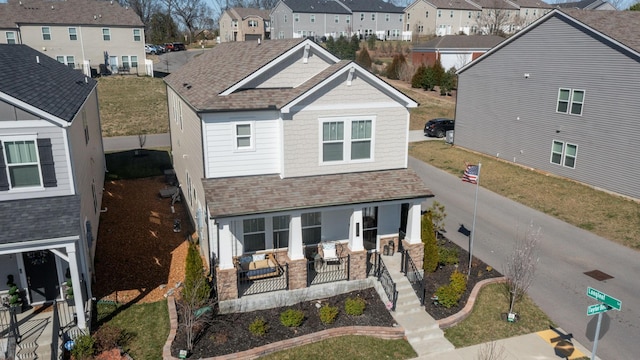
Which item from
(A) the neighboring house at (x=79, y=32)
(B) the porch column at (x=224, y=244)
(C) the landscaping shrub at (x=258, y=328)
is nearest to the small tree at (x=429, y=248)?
(C) the landscaping shrub at (x=258, y=328)

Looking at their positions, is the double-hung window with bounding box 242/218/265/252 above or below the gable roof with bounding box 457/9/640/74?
below

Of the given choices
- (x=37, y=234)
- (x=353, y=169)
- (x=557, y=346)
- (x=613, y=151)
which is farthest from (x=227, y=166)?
(x=613, y=151)

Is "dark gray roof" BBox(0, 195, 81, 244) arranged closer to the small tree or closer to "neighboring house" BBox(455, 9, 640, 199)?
the small tree

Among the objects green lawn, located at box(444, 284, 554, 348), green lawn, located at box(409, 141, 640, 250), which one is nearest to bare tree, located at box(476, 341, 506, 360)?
green lawn, located at box(444, 284, 554, 348)

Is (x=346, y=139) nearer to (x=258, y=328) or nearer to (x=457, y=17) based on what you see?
(x=258, y=328)

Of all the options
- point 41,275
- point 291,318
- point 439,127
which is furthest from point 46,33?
point 291,318

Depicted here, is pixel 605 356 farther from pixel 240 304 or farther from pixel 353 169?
pixel 240 304

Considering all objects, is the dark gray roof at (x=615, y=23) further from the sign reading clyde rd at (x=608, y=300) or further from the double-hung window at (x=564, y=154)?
the sign reading clyde rd at (x=608, y=300)
